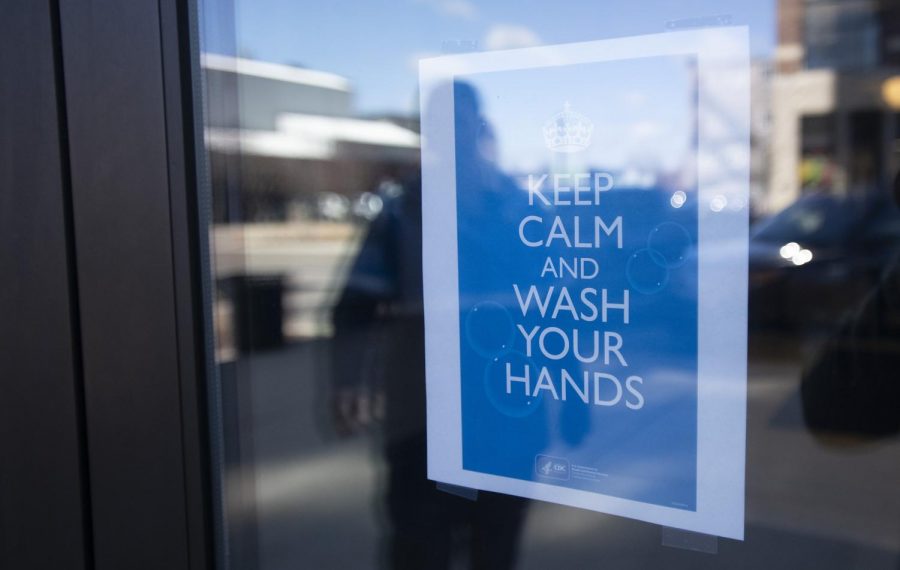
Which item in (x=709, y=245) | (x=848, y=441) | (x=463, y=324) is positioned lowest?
(x=848, y=441)

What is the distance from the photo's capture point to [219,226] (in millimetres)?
1563

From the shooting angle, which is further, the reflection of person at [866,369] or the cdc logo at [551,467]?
the cdc logo at [551,467]

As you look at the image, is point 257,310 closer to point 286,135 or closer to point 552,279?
point 286,135

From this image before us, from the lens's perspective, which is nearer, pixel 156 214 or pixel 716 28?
pixel 716 28

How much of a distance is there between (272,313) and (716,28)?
934 millimetres

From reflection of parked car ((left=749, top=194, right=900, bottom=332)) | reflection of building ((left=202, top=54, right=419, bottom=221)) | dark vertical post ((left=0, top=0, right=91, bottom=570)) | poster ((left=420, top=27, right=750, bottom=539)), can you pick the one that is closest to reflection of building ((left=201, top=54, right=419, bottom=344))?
reflection of building ((left=202, top=54, right=419, bottom=221))

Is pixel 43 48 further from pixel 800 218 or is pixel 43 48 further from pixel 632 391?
pixel 800 218

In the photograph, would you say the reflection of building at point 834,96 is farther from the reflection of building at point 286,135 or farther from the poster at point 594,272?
the reflection of building at point 286,135

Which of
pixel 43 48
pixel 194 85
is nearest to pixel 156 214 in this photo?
pixel 194 85

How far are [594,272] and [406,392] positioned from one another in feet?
1.38

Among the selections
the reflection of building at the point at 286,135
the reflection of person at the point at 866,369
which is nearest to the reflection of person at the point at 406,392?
the reflection of building at the point at 286,135

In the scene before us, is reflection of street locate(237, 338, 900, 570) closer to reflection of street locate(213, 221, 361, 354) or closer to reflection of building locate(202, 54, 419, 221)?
reflection of street locate(213, 221, 361, 354)

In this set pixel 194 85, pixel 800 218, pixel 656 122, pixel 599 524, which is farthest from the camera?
pixel 194 85

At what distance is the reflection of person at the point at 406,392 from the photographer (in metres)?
1.42
